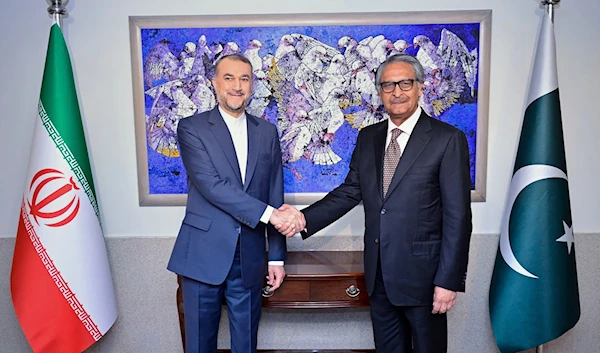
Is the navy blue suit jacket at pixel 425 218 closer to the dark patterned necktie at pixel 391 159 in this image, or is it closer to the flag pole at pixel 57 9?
the dark patterned necktie at pixel 391 159

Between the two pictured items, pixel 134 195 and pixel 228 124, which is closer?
pixel 228 124

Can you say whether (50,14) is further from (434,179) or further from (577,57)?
(577,57)

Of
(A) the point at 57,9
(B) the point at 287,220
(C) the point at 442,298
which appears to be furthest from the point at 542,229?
(A) the point at 57,9

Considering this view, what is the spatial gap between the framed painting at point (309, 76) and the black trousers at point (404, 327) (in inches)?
28.4

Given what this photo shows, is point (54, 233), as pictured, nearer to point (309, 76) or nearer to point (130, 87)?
point (130, 87)

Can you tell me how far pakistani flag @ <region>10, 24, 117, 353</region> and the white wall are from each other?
252 mm

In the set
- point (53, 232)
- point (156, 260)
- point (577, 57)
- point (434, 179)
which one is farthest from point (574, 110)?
point (53, 232)

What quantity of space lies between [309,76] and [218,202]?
36.5 inches

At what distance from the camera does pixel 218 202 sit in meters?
1.98

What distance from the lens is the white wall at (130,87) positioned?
99.3 inches

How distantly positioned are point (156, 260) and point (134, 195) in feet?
1.22

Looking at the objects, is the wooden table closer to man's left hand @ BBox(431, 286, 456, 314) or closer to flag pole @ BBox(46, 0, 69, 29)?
man's left hand @ BBox(431, 286, 456, 314)

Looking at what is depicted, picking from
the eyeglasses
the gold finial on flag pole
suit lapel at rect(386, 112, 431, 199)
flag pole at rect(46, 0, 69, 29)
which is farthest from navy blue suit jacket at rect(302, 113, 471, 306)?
flag pole at rect(46, 0, 69, 29)

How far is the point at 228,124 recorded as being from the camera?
2.09 metres
